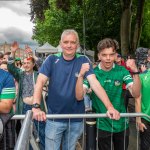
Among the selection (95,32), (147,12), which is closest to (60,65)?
(95,32)

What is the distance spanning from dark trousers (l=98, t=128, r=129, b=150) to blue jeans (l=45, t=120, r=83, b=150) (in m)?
0.26

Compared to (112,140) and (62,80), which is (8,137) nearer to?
(62,80)

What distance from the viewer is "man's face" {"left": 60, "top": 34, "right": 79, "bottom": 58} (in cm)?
441

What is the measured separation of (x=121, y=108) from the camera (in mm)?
4609

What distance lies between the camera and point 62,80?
440 centimetres

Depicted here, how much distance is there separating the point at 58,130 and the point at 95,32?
35160 millimetres

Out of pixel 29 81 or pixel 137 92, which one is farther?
pixel 29 81

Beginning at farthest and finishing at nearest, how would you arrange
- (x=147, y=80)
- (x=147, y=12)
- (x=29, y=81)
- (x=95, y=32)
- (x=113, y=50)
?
(x=147, y=12), (x=95, y=32), (x=29, y=81), (x=147, y=80), (x=113, y=50)

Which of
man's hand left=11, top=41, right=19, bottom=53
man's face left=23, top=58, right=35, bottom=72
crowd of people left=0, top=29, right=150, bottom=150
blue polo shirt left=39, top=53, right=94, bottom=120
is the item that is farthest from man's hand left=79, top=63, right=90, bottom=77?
man's face left=23, top=58, right=35, bottom=72

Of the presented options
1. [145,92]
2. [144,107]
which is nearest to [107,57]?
[145,92]

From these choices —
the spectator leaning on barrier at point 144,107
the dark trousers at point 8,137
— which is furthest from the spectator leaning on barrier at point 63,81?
the spectator leaning on barrier at point 144,107

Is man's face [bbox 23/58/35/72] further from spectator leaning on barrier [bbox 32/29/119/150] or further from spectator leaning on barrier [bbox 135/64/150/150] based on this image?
spectator leaning on barrier [bbox 135/64/150/150]

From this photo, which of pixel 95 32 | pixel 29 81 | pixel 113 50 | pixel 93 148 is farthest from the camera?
pixel 95 32

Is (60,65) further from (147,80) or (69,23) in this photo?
(69,23)
